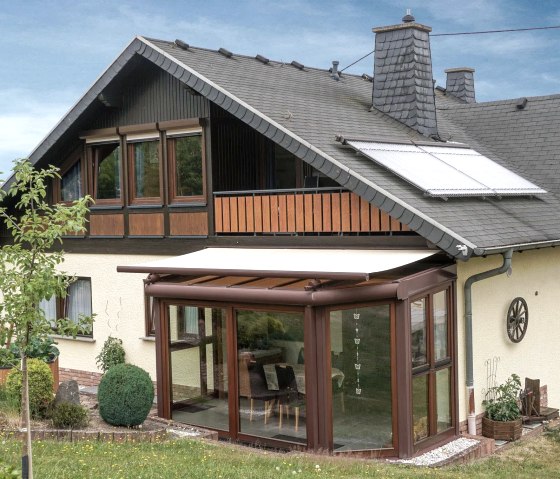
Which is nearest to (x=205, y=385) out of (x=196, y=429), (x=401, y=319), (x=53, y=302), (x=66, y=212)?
(x=196, y=429)

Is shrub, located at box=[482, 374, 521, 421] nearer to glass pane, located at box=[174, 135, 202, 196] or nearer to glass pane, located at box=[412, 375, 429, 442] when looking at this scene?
glass pane, located at box=[412, 375, 429, 442]

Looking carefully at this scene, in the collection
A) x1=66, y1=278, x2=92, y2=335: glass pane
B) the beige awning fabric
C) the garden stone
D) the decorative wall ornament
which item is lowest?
the garden stone

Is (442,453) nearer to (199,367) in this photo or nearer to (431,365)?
(431,365)

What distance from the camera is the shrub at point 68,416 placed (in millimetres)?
14523

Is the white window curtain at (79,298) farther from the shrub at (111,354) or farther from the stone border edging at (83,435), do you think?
the stone border edging at (83,435)

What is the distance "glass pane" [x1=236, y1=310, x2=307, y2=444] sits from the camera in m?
14.5

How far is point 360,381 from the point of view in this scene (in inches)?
557

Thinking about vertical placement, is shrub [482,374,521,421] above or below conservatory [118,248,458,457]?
below

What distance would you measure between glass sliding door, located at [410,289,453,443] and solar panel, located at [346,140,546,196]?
84.9 inches

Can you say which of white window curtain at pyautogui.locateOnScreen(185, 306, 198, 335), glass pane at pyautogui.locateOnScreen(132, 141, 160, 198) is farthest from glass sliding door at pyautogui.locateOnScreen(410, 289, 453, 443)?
glass pane at pyautogui.locateOnScreen(132, 141, 160, 198)

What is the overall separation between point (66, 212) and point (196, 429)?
6.68m

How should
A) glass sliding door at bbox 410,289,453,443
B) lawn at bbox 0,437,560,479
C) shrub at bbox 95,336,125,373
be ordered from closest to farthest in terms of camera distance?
1. lawn at bbox 0,437,560,479
2. glass sliding door at bbox 410,289,453,443
3. shrub at bbox 95,336,125,373

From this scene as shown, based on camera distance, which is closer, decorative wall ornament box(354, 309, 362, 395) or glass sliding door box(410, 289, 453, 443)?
decorative wall ornament box(354, 309, 362, 395)

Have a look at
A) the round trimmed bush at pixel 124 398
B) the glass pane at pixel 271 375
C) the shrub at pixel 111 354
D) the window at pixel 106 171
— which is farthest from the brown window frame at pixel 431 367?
the window at pixel 106 171
